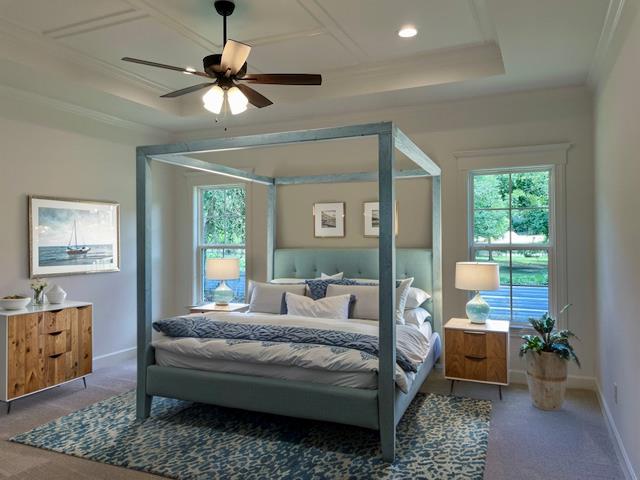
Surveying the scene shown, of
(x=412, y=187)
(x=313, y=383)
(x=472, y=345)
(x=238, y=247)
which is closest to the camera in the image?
(x=313, y=383)

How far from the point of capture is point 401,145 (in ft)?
10.7

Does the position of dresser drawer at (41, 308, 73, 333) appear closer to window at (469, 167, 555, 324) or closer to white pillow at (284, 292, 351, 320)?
white pillow at (284, 292, 351, 320)

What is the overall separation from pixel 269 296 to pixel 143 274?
1.49 metres

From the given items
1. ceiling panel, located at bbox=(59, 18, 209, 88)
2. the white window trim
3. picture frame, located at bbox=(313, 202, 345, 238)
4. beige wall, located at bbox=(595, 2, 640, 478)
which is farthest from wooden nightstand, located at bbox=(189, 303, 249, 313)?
beige wall, located at bbox=(595, 2, 640, 478)

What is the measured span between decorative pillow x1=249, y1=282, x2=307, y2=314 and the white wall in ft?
5.90

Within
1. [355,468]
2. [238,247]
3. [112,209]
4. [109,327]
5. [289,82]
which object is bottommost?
[355,468]

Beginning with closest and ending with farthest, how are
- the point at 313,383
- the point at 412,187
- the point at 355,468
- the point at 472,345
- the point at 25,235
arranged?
the point at 355,468
the point at 313,383
the point at 472,345
the point at 25,235
the point at 412,187

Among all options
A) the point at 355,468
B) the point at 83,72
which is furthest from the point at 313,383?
the point at 83,72

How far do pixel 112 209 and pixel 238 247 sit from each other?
1.56m

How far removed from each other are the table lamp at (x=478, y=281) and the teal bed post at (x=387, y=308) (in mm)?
1575

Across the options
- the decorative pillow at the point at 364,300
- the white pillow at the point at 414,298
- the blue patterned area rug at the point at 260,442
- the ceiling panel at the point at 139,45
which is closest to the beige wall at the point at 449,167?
the white pillow at the point at 414,298

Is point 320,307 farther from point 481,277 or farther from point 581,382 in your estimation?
point 581,382

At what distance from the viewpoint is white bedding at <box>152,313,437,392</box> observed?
10.1 feet

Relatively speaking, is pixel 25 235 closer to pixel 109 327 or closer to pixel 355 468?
pixel 109 327
